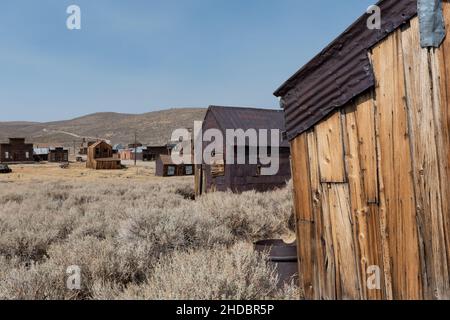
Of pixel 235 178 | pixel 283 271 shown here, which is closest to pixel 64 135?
pixel 235 178

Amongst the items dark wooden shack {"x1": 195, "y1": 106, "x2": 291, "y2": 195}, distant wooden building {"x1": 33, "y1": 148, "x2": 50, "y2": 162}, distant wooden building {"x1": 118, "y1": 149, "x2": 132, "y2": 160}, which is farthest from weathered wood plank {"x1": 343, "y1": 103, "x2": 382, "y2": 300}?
distant wooden building {"x1": 118, "y1": 149, "x2": 132, "y2": 160}

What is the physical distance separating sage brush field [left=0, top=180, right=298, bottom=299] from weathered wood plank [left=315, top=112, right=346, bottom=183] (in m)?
1.46

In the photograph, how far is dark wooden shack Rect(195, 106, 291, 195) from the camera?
14.4 metres

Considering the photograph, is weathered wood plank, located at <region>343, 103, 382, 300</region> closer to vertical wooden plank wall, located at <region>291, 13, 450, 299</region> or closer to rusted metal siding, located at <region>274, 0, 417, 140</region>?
vertical wooden plank wall, located at <region>291, 13, 450, 299</region>

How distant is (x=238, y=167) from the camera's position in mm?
14367

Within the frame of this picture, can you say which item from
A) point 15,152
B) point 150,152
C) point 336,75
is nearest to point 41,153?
point 15,152

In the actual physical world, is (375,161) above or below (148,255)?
above

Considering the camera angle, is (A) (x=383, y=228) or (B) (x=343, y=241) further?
(B) (x=343, y=241)

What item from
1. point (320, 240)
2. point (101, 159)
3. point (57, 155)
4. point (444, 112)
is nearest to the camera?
point (444, 112)

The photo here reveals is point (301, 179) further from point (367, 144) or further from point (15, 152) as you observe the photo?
point (15, 152)

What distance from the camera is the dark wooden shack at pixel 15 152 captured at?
56197 mm

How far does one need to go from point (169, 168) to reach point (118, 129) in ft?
339

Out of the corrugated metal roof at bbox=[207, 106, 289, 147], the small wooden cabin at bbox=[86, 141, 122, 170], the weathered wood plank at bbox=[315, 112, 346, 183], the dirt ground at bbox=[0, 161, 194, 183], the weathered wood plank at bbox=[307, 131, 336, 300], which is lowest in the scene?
the weathered wood plank at bbox=[307, 131, 336, 300]

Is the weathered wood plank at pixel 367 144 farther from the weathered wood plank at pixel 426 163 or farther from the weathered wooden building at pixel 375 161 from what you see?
the weathered wood plank at pixel 426 163
